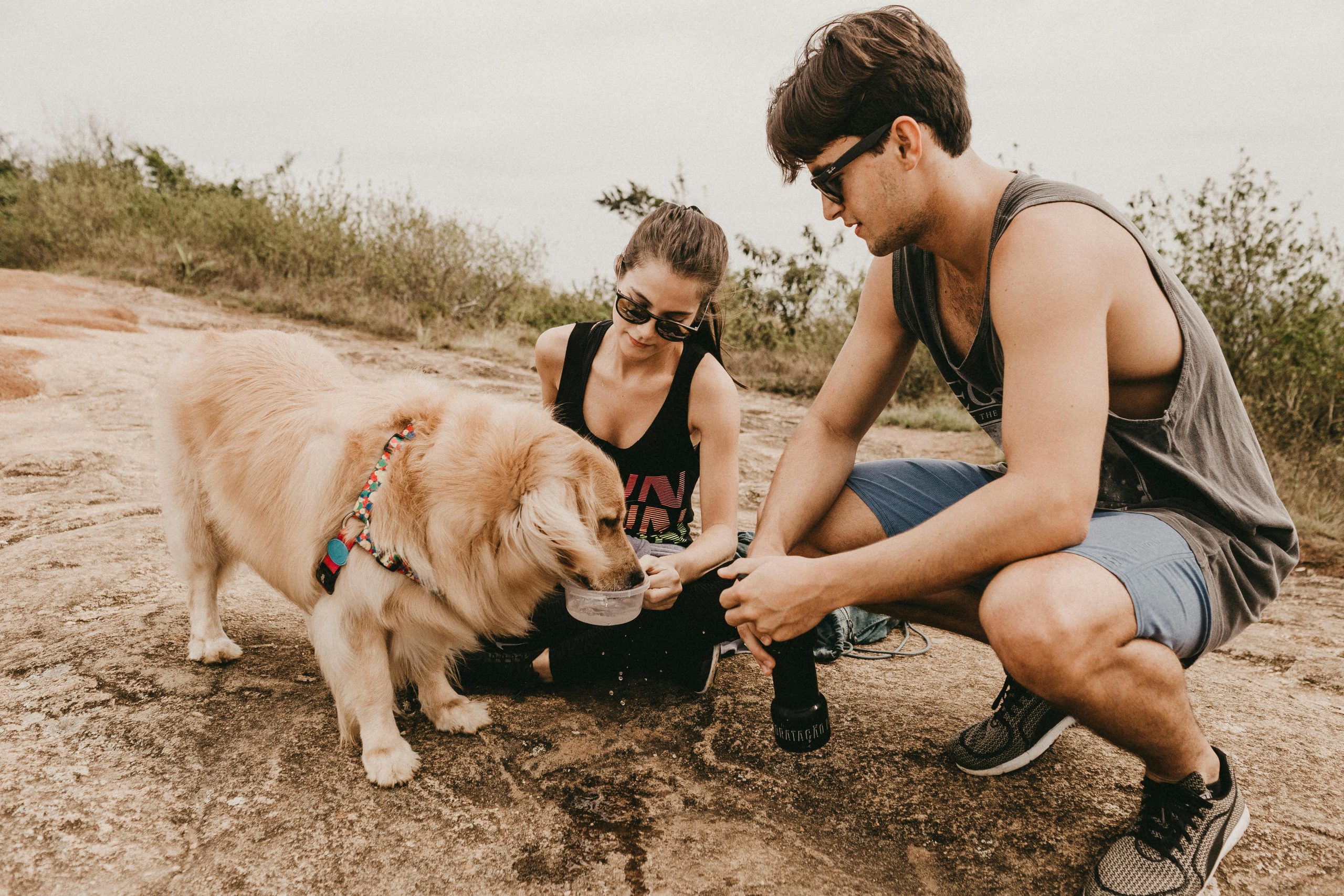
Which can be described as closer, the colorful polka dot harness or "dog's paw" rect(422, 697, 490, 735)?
the colorful polka dot harness

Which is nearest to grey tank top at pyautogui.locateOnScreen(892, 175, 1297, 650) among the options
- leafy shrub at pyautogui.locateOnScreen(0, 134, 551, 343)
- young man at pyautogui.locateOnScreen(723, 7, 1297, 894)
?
young man at pyautogui.locateOnScreen(723, 7, 1297, 894)

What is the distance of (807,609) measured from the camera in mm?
1825

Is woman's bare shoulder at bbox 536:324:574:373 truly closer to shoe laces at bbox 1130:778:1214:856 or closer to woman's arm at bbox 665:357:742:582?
woman's arm at bbox 665:357:742:582

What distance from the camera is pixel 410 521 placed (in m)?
2.00

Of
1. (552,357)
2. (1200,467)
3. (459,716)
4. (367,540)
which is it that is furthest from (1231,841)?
(552,357)

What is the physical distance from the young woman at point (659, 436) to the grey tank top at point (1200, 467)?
905mm

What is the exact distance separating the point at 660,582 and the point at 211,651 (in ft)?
5.06

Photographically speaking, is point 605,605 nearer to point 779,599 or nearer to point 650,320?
point 779,599

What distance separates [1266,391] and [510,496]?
729 cm

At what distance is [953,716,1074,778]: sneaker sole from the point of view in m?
2.09

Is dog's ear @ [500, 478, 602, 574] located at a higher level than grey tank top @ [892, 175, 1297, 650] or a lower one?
lower

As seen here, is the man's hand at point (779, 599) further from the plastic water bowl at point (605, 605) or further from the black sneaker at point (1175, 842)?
the black sneaker at point (1175, 842)

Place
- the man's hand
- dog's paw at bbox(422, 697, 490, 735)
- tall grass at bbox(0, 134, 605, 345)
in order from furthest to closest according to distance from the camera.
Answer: tall grass at bbox(0, 134, 605, 345)
dog's paw at bbox(422, 697, 490, 735)
the man's hand

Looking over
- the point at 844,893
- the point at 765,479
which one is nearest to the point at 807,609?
the point at 844,893
